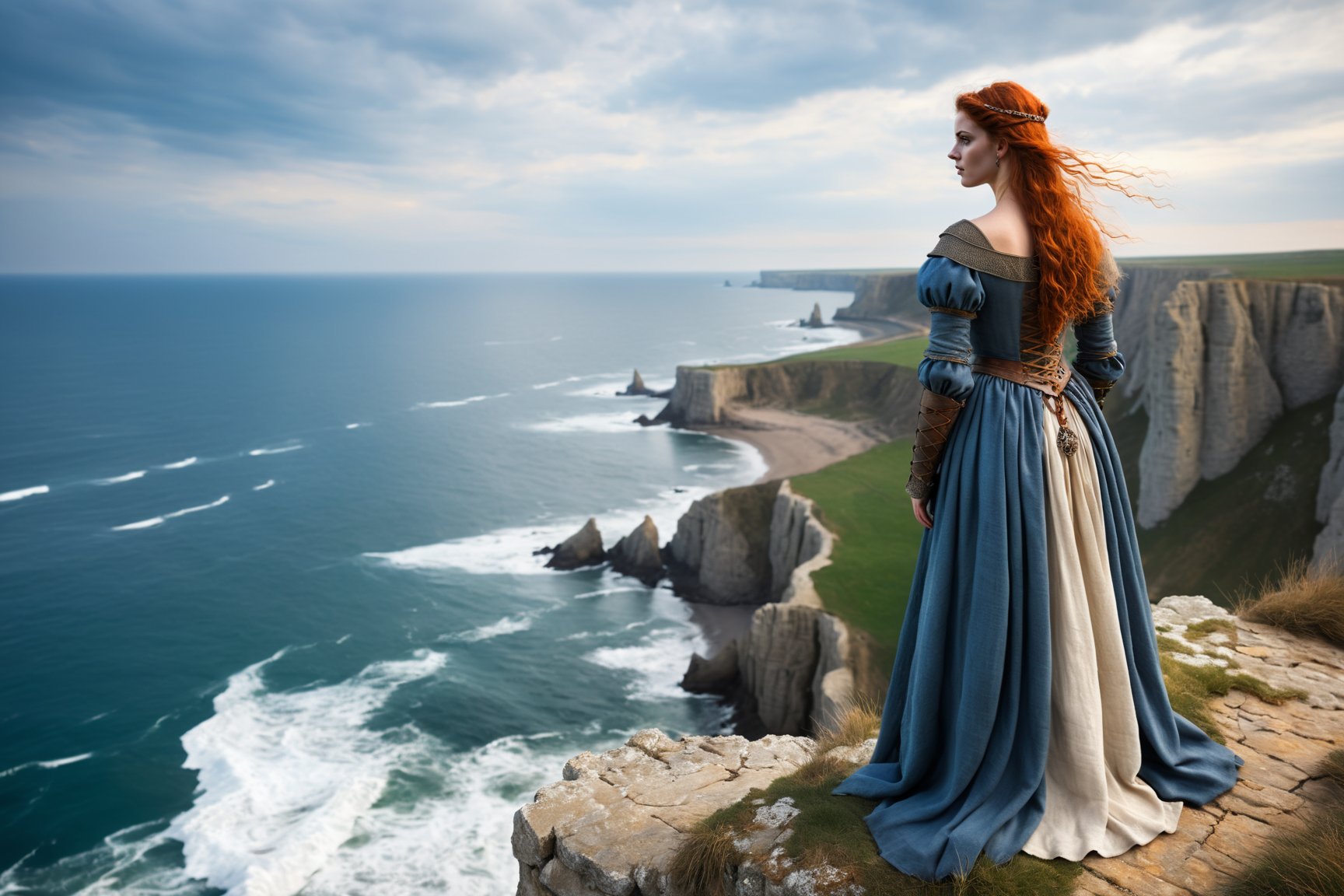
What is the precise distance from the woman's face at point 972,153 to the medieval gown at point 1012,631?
440 millimetres

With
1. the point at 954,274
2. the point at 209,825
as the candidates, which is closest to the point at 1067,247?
the point at 954,274

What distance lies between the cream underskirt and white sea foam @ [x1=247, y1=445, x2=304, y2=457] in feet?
228

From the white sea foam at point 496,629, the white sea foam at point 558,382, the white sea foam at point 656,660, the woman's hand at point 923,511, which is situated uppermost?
the woman's hand at point 923,511

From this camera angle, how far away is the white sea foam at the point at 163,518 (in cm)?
4722

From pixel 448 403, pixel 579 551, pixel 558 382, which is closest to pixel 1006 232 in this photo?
pixel 579 551

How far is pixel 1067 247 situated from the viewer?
14.1ft

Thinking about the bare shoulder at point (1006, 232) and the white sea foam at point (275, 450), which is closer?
the bare shoulder at point (1006, 232)

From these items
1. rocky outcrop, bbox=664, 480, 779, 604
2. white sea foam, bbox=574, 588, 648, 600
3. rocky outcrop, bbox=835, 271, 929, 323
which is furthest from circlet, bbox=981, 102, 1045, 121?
rocky outcrop, bbox=835, 271, 929, 323

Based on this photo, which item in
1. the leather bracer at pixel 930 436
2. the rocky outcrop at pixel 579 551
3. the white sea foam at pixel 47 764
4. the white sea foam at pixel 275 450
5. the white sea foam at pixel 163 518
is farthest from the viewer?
the white sea foam at pixel 275 450

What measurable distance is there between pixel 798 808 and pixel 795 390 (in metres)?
84.3

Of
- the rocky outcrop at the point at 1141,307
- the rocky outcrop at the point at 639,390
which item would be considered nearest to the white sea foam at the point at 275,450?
the rocky outcrop at the point at 639,390

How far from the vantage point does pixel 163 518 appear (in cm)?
4909

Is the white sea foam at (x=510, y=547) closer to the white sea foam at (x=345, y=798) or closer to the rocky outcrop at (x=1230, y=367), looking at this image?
the white sea foam at (x=345, y=798)

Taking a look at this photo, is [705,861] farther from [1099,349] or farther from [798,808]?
[1099,349]
